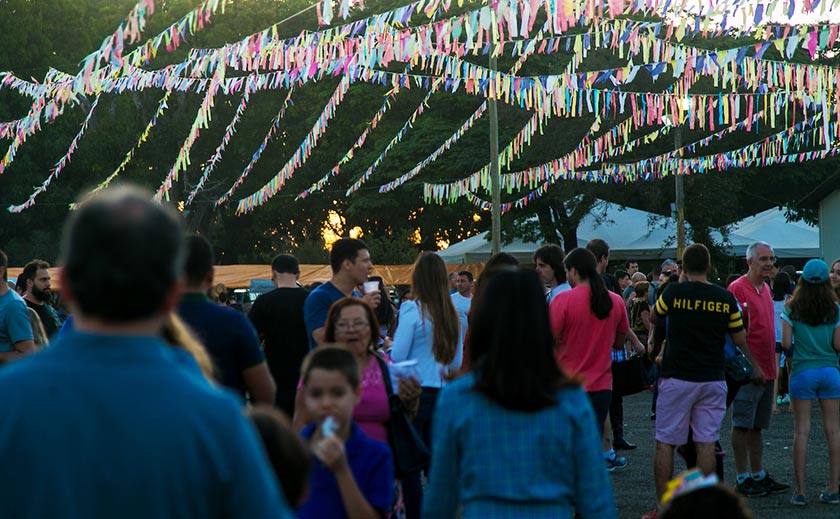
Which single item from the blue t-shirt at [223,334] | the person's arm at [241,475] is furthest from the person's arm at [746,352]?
the person's arm at [241,475]

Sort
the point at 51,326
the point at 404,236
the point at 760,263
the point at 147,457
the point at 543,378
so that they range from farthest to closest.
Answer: the point at 404,236, the point at 51,326, the point at 760,263, the point at 543,378, the point at 147,457

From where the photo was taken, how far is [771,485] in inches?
340

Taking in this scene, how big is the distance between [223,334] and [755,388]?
5125mm

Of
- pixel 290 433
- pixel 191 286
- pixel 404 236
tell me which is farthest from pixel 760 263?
pixel 404 236

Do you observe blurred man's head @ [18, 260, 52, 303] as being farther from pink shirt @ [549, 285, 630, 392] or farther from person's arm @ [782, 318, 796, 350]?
person's arm @ [782, 318, 796, 350]

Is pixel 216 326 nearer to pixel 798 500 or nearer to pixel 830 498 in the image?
pixel 798 500

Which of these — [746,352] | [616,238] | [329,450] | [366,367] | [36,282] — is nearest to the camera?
[329,450]

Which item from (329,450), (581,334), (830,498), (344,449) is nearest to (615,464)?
(830,498)

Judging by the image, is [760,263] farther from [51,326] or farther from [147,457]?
[147,457]

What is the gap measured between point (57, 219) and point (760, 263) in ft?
128

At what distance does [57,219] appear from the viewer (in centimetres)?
4397

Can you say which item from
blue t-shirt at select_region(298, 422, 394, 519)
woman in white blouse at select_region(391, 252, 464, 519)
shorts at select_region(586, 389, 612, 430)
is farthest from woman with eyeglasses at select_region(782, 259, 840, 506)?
blue t-shirt at select_region(298, 422, 394, 519)

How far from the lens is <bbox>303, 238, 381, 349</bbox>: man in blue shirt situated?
6.52 meters

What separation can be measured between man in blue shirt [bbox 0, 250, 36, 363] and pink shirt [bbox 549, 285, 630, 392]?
332cm
